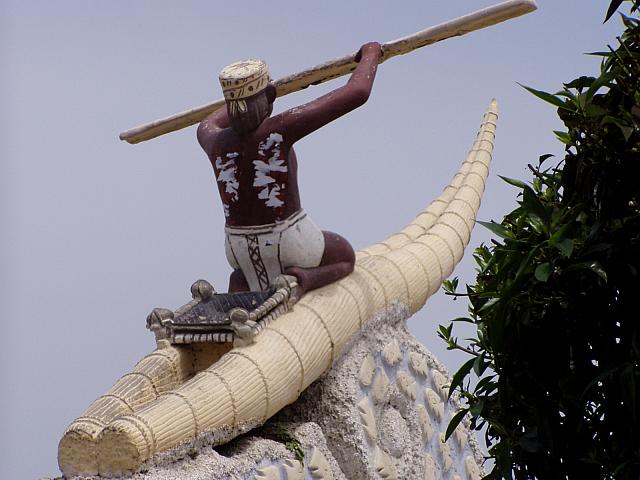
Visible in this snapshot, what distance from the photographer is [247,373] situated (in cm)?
360

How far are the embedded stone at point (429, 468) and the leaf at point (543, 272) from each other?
69.0 inches

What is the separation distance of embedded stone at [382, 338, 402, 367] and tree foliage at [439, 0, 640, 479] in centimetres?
128

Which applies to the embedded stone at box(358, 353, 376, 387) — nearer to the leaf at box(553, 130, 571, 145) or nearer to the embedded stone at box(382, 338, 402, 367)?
the embedded stone at box(382, 338, 402, 367)

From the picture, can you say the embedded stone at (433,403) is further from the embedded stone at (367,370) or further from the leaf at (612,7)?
the leaf at (612,7)

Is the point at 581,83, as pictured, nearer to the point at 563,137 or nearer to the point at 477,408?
the point at 563,137

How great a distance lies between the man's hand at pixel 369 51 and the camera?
14.2ft

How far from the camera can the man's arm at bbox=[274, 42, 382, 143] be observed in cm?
399

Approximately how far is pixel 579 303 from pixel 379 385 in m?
1.50

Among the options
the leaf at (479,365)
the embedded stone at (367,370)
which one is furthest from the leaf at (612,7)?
the embedded stone at (367,370)

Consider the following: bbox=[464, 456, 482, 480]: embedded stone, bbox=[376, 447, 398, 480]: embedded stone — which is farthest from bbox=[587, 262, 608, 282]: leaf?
bbox=[464, 456, 482, 480]: embedded stone

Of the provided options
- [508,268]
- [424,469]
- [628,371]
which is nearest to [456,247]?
[424,469]

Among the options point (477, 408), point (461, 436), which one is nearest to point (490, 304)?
point (477, 408)

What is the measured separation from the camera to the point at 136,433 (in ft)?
10.4

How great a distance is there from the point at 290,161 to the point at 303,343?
66cm
